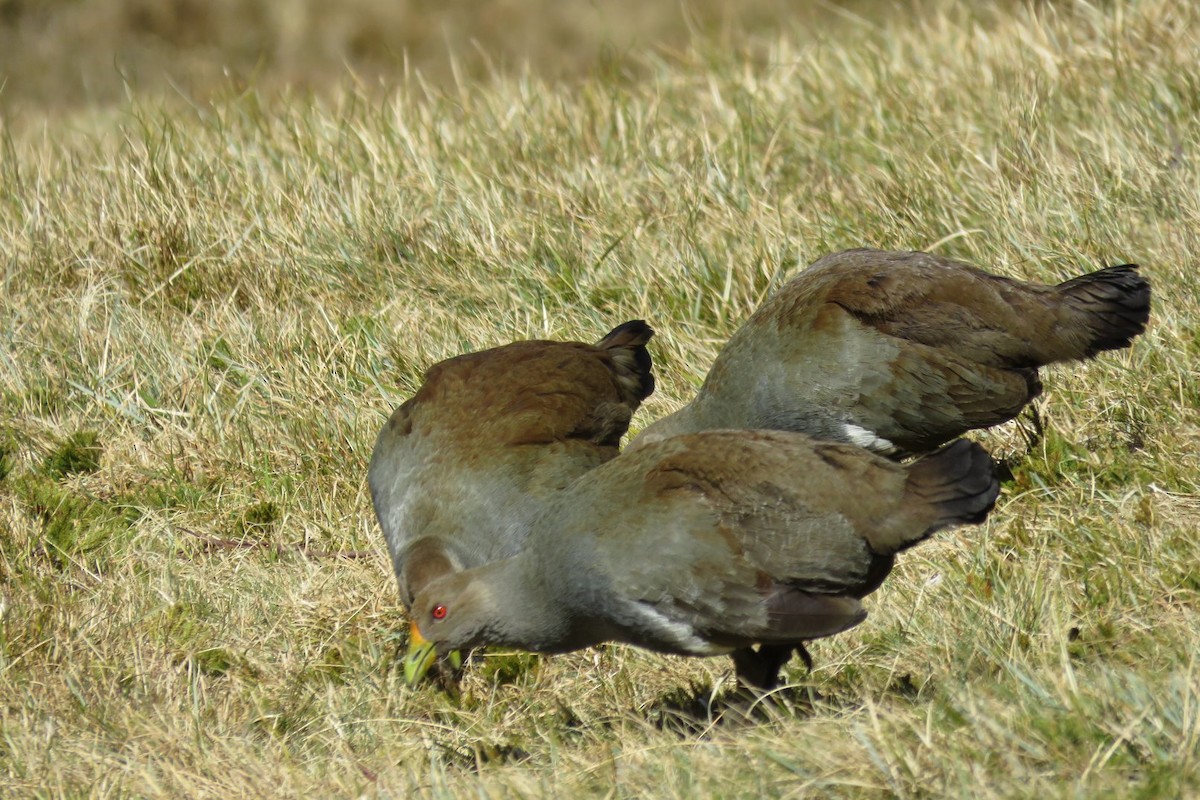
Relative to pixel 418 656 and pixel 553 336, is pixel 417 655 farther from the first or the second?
pixel 553 336

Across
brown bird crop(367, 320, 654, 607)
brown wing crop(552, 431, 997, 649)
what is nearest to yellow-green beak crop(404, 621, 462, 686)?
brown bird crop(367, 320, 654, 607)

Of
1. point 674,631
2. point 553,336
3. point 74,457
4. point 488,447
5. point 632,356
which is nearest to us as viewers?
point 674,631

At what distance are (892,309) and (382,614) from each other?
200 cm

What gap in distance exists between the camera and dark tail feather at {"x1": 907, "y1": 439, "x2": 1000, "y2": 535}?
3920 millimetres

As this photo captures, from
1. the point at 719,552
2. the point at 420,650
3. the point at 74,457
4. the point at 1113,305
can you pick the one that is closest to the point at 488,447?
the point at 420,650

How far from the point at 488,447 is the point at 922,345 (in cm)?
153

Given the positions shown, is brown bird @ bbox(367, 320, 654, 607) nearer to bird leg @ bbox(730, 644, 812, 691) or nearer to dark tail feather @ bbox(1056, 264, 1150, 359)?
bird leg @ bbox(730, 644, 812, 691)

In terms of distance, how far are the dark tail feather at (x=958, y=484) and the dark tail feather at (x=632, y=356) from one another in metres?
1.53

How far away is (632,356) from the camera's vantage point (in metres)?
5.40

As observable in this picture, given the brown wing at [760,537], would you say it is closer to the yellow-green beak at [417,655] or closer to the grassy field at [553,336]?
the grassy field at [553,336]

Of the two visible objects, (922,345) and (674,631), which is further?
(922,345)

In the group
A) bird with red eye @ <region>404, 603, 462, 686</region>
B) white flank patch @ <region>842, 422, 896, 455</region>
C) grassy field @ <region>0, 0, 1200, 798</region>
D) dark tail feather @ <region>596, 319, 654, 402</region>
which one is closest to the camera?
grassy field @ <region>0, 0, 1200, 798</region>

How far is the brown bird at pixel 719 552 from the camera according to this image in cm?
392

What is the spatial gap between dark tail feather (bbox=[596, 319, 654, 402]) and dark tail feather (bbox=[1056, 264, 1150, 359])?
59.5 inches
